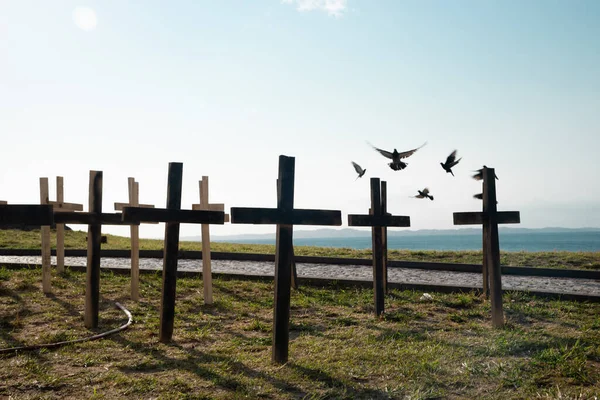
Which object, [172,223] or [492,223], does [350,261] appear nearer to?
[492,223]

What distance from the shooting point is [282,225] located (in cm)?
683

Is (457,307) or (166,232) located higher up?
(166,232)

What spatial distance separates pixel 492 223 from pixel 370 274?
20.0 ft

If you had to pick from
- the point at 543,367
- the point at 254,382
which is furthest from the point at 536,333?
the point at 254,382

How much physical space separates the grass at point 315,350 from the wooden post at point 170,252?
29 centimetres

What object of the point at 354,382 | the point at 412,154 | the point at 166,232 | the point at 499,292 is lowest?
the point at 354,382

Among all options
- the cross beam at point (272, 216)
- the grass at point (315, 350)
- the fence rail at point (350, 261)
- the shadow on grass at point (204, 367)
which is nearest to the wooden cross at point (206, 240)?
the grass at point (315, 350)

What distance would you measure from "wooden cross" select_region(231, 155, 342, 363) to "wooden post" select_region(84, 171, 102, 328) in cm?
291

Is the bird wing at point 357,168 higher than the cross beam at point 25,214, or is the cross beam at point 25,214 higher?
the bird wing at point 357,168

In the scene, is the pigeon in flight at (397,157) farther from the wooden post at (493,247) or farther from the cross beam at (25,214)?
the cross beam at (25,214)

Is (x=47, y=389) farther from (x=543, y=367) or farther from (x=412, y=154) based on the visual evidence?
(x=412, y=154)

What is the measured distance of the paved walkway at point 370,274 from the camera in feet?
42.2

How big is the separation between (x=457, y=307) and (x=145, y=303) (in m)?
5.92

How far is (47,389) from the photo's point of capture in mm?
5613
